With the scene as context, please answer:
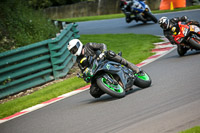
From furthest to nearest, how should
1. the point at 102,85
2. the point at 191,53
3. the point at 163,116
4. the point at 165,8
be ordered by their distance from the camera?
1. the point at 165,8
2. the point at 191,53
3. the point at 102,85
4. the point at 163,116

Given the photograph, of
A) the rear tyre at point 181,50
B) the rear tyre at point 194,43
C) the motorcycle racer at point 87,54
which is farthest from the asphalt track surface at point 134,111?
the rear tyre at point 181,50

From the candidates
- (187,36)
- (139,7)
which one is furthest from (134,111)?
(139,7)

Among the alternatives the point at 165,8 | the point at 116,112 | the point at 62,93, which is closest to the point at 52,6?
the point at 165,8

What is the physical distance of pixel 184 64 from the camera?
10453mm

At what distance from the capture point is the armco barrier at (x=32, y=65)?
1184 cm

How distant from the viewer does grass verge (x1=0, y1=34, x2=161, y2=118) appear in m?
10.2

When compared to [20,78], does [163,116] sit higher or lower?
higher

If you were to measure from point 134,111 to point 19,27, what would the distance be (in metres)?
9.93

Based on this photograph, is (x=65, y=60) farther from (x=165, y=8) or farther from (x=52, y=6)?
(x=52, y=6)

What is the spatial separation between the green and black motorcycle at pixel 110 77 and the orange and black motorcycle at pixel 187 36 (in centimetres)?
361

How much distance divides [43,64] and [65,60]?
129 cm

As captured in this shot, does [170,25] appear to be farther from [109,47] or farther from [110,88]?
[109,47]

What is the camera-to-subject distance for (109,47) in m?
17.1

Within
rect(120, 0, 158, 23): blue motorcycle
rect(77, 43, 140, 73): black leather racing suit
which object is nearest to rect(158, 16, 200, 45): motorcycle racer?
rect(77, 43, 140, 73): black leather racing suit
